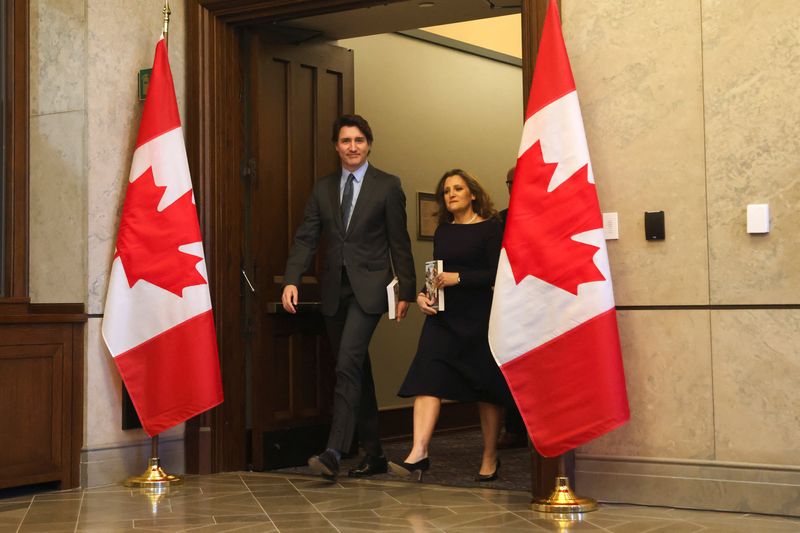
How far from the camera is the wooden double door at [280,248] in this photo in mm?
5590

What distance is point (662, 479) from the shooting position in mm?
4266

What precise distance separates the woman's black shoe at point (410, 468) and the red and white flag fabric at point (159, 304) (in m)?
0.89

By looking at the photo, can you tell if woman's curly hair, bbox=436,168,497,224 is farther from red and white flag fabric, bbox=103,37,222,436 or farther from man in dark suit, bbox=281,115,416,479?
red and white flag fabric, bbox=103,37,222,436

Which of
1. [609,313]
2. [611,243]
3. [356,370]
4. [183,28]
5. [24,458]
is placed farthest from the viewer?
[183,28]

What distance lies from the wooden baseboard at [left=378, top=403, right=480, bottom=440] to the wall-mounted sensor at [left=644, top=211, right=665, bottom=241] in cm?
301

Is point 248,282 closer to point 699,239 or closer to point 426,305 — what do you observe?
point 426,305

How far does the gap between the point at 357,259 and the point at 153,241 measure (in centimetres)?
97

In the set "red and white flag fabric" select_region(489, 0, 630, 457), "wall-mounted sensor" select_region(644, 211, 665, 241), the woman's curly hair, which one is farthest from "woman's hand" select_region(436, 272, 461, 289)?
"wall-mounted sensor" select_region(644, 211, 665, 241)

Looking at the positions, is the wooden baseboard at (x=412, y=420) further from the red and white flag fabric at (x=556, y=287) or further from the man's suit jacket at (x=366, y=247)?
the red and white flag fabric at (x=556, y=287)

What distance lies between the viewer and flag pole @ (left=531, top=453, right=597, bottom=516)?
13.7 feet

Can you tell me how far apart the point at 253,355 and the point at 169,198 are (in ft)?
3.12

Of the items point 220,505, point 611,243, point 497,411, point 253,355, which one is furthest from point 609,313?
point 253,355

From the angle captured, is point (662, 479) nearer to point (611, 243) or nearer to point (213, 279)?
point (611, 243)

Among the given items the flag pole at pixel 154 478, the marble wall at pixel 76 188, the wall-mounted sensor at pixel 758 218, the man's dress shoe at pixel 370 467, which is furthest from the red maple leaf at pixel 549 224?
the marble wall at pixel 76 188
